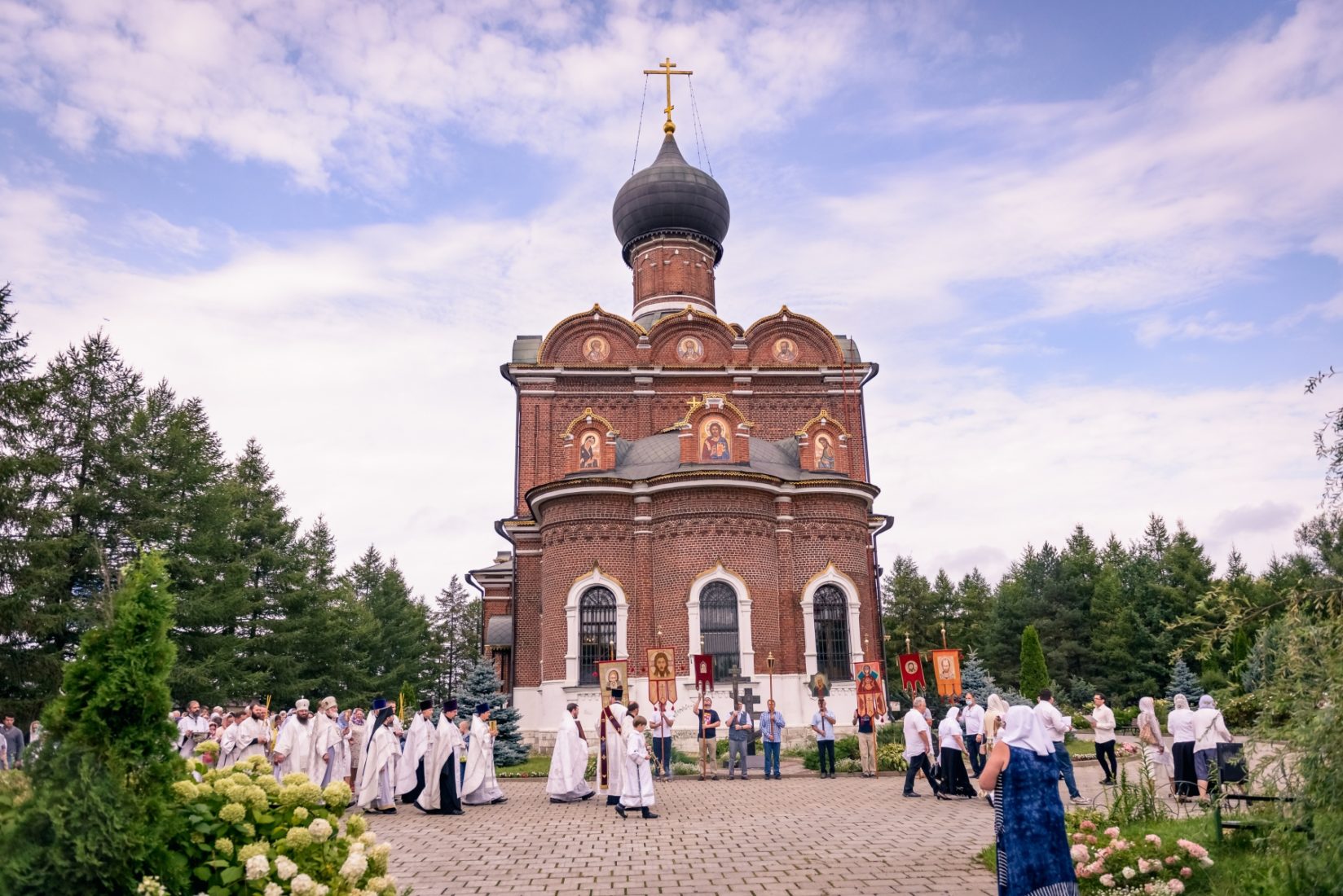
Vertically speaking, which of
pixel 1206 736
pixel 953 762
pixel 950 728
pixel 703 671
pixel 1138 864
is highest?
pixel 703 671

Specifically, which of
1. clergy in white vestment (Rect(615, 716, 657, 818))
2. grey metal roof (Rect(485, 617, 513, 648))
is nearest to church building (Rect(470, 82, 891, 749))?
grey metal roof (Rect(485, 617, 513, 648))

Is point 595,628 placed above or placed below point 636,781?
above

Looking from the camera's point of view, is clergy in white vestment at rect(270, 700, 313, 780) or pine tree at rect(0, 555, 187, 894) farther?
clergy in white vestment at rect(270, 700, 313, 780)

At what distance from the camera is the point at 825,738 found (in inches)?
680

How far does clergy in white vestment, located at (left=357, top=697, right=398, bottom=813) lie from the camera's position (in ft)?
44.2

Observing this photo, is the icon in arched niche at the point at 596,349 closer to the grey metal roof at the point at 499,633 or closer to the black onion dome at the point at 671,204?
the black onion dome at the point at 671,204

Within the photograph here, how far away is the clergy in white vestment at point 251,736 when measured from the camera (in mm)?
13688

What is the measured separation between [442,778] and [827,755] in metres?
7.59

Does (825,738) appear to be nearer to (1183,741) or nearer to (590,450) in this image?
(1183,741)

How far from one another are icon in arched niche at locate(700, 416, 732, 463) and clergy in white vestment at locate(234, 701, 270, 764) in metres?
13.4

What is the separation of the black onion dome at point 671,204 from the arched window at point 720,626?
14925 millimetres

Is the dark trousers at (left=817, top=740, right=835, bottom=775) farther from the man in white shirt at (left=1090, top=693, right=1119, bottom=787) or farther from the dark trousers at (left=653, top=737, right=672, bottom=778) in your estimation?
the man in white shirt at (left=1090, top=693, right=1119, bottom=787)

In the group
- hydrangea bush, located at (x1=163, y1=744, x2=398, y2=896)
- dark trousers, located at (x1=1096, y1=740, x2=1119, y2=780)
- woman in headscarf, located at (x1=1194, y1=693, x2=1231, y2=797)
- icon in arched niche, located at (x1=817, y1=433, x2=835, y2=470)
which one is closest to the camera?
hydrangea bush, located at (x1=163, y1=744, x2=398, y2=896)

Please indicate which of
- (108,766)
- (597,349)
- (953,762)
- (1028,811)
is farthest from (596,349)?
(108,766)
